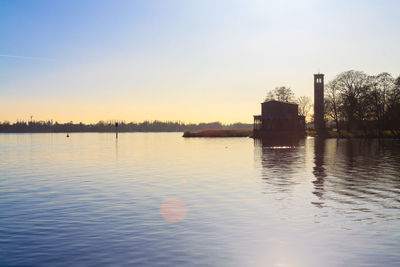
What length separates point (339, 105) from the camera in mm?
116750

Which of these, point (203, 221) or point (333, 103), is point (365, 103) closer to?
point (333, 103)

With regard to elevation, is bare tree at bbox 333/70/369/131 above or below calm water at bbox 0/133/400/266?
above

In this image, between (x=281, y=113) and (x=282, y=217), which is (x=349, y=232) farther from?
(x=281, y=113)

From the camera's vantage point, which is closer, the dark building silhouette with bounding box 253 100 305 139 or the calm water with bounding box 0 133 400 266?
the calm water with bounding box 0 133 400 266

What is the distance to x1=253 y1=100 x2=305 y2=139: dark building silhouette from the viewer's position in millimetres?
111438

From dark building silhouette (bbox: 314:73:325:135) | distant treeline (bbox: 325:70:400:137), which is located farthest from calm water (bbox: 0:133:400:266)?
dark building silhouette (bbox: 314:73:325:135)

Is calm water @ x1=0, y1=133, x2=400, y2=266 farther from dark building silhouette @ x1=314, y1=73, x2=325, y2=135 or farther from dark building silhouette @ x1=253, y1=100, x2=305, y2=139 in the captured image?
dark building silhouette @ x1=314, y1=73, x2=325, y2=135

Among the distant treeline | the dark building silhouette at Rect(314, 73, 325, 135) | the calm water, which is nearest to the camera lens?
the calm water

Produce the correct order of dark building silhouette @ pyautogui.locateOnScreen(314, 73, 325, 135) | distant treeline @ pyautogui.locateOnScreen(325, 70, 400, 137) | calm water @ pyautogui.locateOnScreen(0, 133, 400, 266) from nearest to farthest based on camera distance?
calm water @ pyautogui.locateOnScreen(0, 133, 400, 266) → distant treeline @ pyautogui.locateOnScreen(325, 70, 400, 137) → dark building silhouette @ pyautogui.locateOnScreen(314, 73, 325, 135)

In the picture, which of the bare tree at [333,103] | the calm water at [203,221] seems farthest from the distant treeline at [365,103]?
the calm water at [203,221]

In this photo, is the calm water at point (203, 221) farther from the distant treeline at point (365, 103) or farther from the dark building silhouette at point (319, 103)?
the dark building silhouette at point (319, 103)

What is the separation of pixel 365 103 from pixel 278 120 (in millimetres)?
23028

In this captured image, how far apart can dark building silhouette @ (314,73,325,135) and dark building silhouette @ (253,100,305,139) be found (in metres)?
12.1

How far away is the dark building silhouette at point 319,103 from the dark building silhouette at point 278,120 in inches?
478
